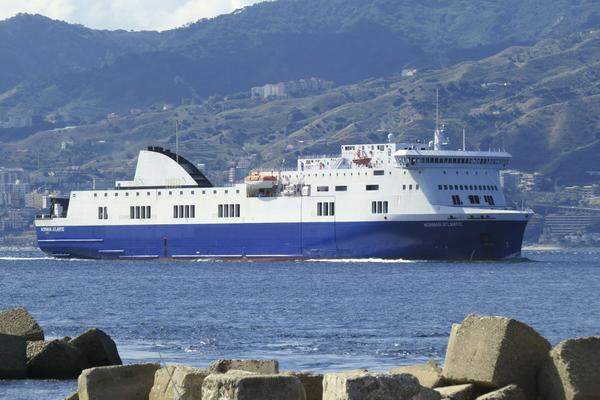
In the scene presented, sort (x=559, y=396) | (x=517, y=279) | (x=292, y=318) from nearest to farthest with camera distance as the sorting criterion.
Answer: (x=559, y=396) < (x=292, y=318) < (x=517, y=279)

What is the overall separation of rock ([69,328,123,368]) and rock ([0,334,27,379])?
920 millimetres

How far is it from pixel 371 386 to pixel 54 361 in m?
9.32

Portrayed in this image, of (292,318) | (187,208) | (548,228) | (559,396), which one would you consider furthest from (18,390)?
(548,228)

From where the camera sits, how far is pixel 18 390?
75.5ft

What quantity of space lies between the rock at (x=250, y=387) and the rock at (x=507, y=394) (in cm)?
215

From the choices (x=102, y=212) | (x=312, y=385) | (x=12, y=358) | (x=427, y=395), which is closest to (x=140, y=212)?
(x=102, y=212)

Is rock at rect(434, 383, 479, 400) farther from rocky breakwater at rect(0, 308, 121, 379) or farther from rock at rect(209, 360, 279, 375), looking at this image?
rocky breakwater at rect(0, 308, 121, 379)

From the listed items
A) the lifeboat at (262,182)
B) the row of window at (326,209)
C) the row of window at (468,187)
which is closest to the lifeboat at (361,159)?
the row of window at (326,209)

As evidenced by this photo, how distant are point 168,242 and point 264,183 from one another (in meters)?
5.97

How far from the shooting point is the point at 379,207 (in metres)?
74.4

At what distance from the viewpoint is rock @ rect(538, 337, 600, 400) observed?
56.7 feet

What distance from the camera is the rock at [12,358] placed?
23.9m

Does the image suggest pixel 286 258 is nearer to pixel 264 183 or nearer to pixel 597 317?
pixel 264 183

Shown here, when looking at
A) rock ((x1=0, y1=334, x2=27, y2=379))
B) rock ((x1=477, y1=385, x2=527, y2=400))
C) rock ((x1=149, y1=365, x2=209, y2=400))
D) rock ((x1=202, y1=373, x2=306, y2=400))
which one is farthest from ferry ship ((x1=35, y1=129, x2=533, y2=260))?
rock ((x1=202, y1=373, x2=306, y2=400))
